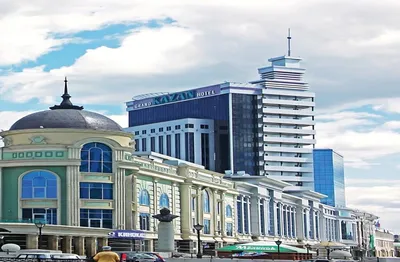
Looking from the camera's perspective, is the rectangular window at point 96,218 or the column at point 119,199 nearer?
the rectangular window at point 96,218

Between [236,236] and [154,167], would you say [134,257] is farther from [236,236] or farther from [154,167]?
[236,236]

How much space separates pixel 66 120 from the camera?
91625mm

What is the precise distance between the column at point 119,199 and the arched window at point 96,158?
1.10 metres

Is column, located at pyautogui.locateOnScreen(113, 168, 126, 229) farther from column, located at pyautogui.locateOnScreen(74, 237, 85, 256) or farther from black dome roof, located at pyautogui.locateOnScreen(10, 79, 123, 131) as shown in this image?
column, located at pyautogui.locateOnScreen(74, 237, 85, 256)

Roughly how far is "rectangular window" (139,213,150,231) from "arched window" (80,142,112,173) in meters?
7.95

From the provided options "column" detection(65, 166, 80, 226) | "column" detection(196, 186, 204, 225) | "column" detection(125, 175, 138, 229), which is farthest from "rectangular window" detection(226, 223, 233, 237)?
"column" detection(65, 166, 80, 226)

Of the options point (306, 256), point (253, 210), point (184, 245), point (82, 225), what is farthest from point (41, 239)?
point (253, 210)

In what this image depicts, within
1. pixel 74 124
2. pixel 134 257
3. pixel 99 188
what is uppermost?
pixel 74 124

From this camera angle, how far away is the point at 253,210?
131750 mm

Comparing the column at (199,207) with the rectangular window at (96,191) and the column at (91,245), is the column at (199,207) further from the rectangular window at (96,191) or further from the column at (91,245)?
the column at (91,245)

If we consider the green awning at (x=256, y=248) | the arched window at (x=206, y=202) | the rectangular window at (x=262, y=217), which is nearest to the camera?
the green awning at (x=256, y=248)

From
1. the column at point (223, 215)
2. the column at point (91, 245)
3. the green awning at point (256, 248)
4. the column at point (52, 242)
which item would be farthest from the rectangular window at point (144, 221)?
the column at point (223, 215)

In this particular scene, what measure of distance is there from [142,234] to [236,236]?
3011 centimetres

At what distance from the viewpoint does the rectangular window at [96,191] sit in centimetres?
9050
